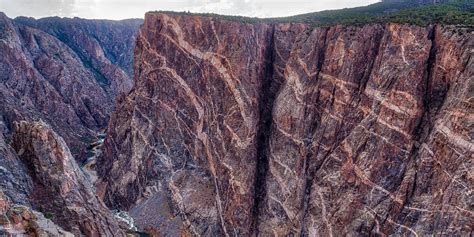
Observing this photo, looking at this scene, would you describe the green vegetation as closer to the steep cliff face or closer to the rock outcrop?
the rock outcrop

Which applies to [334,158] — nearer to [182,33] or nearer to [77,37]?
[182,33]

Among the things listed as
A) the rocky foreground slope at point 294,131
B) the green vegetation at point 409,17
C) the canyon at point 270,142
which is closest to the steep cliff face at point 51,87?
the canyon at point 270,142

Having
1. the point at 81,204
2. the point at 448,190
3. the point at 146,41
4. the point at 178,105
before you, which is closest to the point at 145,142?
the point at 178,105

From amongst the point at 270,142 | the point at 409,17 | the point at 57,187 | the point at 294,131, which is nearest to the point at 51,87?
the point at 270,142

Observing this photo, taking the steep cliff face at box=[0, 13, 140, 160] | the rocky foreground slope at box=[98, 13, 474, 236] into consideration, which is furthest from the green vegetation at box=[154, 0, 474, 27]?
the steep cliff face at box=[0, 13, 140, 160]

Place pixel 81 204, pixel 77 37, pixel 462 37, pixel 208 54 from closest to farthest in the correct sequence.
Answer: pixel 81 204
pixel 462 37
pixel 208 54
pixel 77 37

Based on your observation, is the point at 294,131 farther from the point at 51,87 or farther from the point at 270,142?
the point at 51,87
